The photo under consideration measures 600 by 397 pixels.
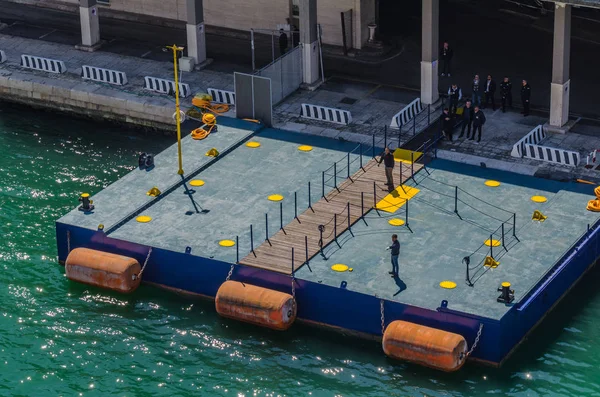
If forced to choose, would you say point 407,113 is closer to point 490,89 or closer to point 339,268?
point 490,89

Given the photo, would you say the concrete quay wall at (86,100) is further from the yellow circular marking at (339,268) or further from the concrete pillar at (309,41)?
the yellow circular marking at (339,268)

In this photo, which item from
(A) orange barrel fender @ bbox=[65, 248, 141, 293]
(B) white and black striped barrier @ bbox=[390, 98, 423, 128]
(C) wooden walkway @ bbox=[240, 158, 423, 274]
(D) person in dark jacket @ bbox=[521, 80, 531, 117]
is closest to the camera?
(C) wooden walkway @ bbox=[240, 158, 423, 274]

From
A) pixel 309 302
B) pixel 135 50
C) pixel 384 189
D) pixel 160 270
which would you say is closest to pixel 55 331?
pixel 160 270

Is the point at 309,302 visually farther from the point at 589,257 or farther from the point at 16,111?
the point at 16,111

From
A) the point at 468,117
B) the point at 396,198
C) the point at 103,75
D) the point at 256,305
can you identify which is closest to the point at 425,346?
the point at 256,305

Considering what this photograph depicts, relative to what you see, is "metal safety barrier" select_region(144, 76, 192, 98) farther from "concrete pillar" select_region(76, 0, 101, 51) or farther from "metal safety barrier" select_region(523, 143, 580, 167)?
"metal safety barrier" select_region(523, 143, 580, 167)

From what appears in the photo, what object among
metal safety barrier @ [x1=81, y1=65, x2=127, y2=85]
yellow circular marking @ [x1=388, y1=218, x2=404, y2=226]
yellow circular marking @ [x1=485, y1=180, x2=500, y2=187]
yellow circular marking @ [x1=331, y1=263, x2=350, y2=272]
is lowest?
yellow circular marking @ [x1=331, y1=263, x2=350, y2=272]

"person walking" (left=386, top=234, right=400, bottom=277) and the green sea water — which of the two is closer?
the green sea water

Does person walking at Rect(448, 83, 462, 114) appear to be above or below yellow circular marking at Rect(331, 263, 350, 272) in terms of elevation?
above

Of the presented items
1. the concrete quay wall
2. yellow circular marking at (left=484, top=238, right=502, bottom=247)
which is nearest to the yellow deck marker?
yellow circular marking at (left=484, top=238, right=502, bottom=247)
